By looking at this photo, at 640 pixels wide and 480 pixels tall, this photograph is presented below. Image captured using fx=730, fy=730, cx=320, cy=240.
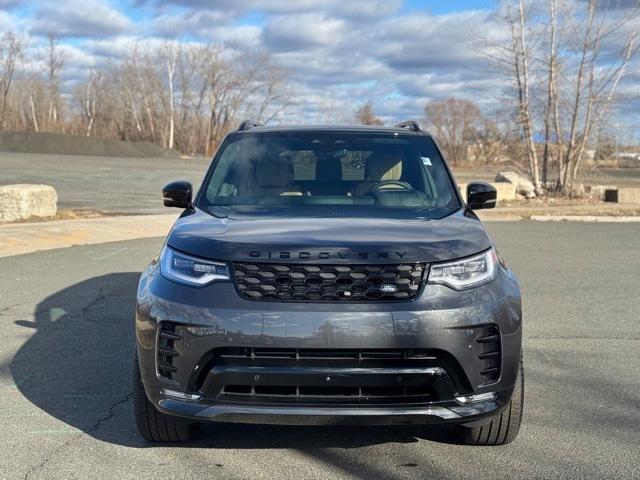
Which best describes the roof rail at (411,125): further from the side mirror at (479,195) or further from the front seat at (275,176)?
the front seat at (275,176)

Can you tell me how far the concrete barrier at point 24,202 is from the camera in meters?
14.2

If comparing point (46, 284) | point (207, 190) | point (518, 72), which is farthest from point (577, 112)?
point (207, 190)

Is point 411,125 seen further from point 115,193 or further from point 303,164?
point 115,193

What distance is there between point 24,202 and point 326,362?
41.1 feet

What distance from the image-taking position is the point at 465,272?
3.65 meters

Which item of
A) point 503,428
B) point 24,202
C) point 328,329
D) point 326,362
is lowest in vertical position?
point 503,428

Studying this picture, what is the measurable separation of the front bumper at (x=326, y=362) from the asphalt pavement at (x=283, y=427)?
16.4 inches

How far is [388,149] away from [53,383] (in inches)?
115

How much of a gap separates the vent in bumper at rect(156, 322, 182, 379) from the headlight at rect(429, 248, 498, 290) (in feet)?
4.18

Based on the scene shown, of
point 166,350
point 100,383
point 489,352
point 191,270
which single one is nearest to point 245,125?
point 100,383

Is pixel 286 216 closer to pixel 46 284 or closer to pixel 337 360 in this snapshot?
pixel 337 360

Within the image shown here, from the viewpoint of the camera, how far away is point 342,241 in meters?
3.63

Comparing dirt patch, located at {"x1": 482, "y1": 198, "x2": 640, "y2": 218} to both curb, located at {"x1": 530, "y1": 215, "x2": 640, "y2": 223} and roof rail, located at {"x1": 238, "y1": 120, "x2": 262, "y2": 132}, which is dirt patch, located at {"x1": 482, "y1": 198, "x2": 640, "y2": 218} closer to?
curb, located at {"x1": 530, "y1": 215, "x2": 640, "y2": 223}

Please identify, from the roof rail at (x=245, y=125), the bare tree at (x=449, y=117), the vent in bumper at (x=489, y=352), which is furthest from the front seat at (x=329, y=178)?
the bare tree at (x=449, y=117)
